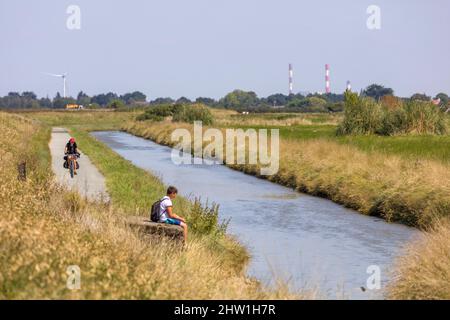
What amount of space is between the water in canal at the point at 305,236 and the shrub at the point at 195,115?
51.1 m

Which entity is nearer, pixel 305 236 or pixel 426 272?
pixel 426 272

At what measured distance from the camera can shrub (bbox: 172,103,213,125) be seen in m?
83.6

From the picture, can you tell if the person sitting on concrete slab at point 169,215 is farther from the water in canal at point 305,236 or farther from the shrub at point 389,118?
the shrub at point 389,118

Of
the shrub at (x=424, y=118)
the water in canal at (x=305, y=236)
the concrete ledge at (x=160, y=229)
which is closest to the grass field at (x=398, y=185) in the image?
the water in canal at (x=305, y=236)

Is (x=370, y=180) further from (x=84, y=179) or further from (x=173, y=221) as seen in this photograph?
(x=173, y=221)

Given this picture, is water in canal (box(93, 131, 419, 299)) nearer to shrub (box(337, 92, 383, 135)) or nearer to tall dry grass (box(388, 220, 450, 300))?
tall dry grass (box(388, 220, 450, 300))

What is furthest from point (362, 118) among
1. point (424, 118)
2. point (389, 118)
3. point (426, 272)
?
point (426, 272)

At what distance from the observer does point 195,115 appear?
85.2 meters

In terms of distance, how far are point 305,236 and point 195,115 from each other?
6597 cm

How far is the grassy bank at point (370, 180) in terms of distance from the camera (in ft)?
69.3

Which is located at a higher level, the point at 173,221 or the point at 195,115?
the point at 195,115

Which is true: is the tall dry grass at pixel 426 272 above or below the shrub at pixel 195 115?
below

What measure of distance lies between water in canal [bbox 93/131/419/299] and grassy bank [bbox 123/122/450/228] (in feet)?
1.73
